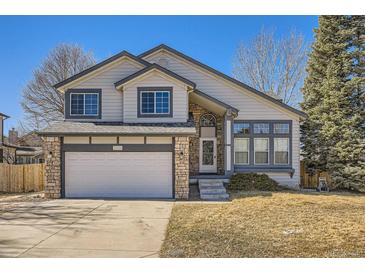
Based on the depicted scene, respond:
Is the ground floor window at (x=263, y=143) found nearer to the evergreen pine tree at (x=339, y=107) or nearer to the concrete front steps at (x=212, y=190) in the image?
the evergreen pine tree at (x=339, y=107)

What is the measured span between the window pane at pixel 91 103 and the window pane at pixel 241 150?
23.2ft

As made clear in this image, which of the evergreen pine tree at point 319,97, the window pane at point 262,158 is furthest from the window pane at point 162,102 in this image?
the evergreen pine tree at point 319,97

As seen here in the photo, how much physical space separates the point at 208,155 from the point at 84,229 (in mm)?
9727

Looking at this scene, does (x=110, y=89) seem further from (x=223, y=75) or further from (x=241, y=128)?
(x=241, y=128)

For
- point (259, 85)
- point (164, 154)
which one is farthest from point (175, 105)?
point (259, 85)

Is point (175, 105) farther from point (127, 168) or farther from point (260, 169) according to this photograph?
point (260, 169)

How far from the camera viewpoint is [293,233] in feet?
22.9

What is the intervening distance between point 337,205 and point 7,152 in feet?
92.5

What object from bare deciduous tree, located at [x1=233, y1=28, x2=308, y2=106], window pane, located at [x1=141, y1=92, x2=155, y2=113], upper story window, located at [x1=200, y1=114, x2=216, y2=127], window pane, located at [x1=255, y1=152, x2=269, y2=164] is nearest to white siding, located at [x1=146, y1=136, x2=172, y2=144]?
window pane, located at [x1=141, y1=92, x2=155, y2=113]

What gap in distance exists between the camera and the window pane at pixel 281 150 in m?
15.9

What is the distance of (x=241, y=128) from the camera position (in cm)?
1602

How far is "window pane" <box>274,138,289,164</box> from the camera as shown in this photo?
52.3ft

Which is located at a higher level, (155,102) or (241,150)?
(155,102)

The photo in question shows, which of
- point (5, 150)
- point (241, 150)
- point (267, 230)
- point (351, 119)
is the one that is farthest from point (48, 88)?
point (267, 230)
